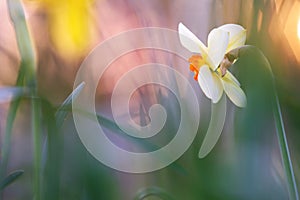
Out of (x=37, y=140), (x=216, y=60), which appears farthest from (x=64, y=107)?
(x=216, y=60)

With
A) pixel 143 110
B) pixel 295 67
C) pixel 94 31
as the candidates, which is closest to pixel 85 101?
pixel 143 110

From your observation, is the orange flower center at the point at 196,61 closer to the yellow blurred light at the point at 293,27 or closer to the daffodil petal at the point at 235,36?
the daffodil petal at the point at 235,36

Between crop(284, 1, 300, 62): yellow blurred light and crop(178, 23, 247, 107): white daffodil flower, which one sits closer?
crop(178, 23, 247, 107): white daffodil flower

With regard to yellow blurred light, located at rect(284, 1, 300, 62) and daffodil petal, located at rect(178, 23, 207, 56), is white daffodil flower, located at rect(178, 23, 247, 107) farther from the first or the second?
yellow blurred light, located at rect(284, 1, 300, 62)

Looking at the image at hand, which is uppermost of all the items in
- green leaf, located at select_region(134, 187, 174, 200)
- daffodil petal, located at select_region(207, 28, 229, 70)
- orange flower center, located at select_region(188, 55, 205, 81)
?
daffodil petal, located at select_region(207, 28, 229, 70)

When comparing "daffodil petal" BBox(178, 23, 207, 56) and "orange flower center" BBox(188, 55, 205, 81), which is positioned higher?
"daffodil petal" BBox(178, 23, 207, 56)

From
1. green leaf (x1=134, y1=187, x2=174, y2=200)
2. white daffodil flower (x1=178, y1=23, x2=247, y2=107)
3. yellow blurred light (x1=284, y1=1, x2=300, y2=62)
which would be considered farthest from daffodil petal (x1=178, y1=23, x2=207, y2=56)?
yellow blurred light (x1=284, y1=1, x2=300, y2=62)

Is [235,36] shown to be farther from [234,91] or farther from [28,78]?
[28,78]
